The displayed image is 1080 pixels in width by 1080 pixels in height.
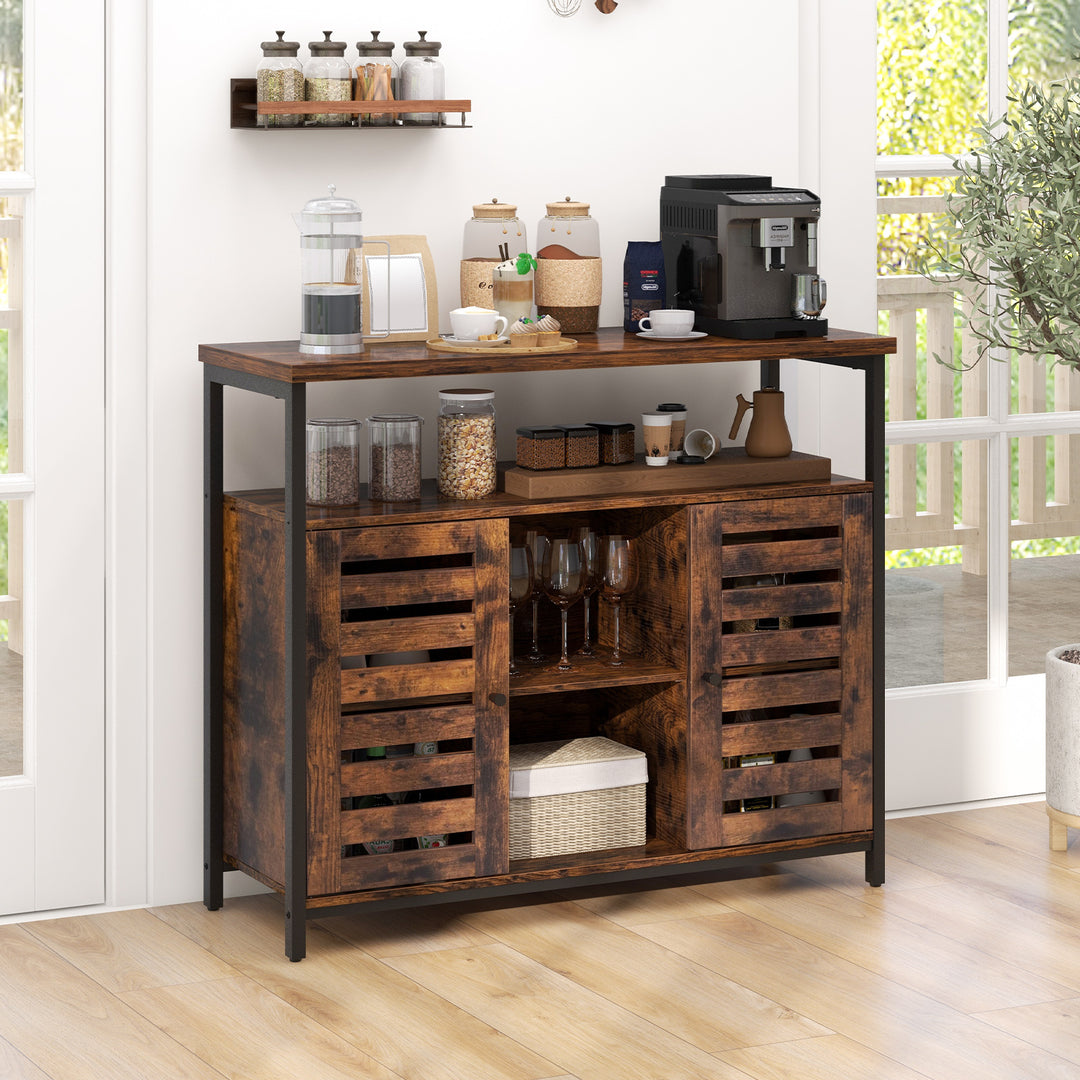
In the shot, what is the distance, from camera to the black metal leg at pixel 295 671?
10.5 feet

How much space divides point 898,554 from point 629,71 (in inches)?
48.8

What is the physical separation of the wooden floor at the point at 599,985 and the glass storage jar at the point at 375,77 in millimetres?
1514

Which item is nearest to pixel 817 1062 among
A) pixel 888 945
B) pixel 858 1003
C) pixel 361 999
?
pixel 858 1003

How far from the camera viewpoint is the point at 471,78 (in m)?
3.72

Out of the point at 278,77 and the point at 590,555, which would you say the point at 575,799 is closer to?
the point at 590,555

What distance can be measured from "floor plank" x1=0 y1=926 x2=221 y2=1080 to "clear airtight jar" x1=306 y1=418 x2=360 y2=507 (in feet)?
3.07

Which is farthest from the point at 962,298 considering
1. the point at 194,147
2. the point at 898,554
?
the point at 194,147

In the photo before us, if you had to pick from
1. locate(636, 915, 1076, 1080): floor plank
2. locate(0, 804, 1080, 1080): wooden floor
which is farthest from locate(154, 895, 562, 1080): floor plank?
locate(636, 915, 1076, 1080): floor plank

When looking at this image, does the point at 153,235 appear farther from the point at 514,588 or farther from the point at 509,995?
the point at 509,995

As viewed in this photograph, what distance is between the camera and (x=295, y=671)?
3.23m

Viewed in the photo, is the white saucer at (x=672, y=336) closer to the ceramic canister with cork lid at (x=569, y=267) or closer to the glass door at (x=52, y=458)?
the ceramic canister with cork lid at (x=569, y=267)

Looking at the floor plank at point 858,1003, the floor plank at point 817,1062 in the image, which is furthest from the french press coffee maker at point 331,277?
the floor plank at point 817,1062

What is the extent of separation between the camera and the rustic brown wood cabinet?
329cm

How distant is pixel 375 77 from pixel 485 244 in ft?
1.24
